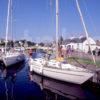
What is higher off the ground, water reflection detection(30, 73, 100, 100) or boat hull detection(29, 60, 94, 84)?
boat hull detection(29, 60, 94, 84)

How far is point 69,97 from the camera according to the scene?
2362cm

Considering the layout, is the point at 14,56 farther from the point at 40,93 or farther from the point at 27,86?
the point at 40,93

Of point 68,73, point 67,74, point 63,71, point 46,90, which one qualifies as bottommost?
point 46,90

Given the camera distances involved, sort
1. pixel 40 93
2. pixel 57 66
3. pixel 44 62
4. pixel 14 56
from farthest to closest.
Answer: pixel 14 56
pixel 44 62
pixel 57 66
pixel 40 93

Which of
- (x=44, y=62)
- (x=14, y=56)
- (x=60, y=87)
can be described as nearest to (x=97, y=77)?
(x=60, y=87)

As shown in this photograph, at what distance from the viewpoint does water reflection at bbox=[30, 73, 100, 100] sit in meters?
23.6

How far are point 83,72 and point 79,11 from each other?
861 centimetres

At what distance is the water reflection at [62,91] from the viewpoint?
23.6 meters

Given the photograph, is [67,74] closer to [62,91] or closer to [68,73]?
[68,73]

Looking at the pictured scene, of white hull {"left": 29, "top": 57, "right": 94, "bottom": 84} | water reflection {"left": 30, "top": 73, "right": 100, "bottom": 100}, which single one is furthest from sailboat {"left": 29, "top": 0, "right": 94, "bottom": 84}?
water reflection {"left": 30, "top": 73, "right": 100, "bottom": 100}

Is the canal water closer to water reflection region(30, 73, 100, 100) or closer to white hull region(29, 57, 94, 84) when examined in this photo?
water reflection region(30, 73, 100, 100)

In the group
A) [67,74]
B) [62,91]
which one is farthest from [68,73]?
[62,91]

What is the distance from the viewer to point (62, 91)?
2588 cm

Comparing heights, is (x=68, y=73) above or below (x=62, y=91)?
above
